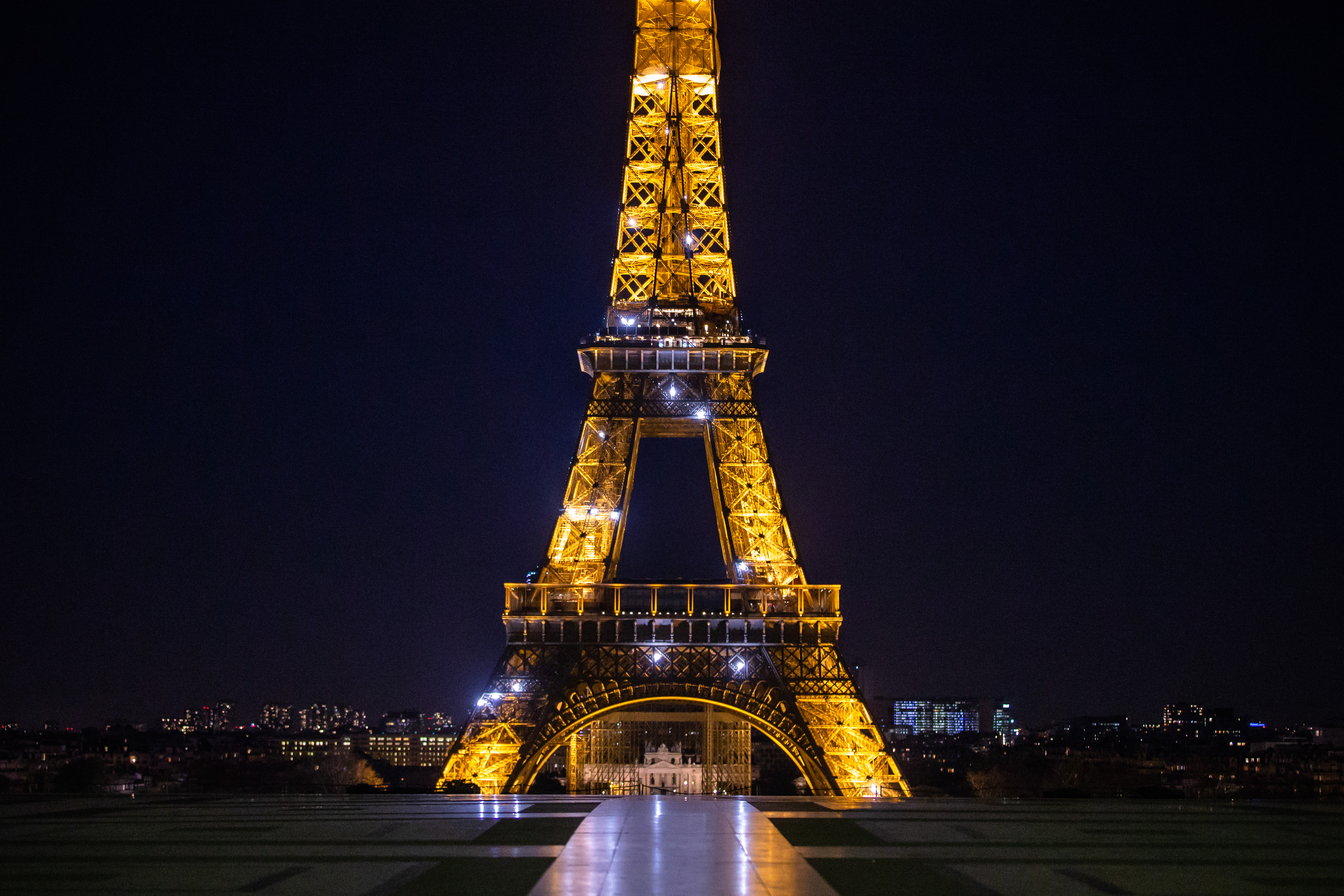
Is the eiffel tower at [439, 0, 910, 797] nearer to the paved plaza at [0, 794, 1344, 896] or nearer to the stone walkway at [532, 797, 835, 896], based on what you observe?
the paved plaza at [0, 794, 1344, 896]

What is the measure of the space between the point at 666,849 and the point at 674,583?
28275mm

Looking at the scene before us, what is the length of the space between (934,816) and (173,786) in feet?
210

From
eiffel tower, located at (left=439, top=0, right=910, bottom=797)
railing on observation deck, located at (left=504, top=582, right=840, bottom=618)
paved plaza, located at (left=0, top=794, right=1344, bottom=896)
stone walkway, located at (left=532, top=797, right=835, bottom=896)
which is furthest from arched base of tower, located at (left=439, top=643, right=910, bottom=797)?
stone walkway, located at (left=532, top=797, right=835, bottom=896)

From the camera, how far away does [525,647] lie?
4291 centimetres

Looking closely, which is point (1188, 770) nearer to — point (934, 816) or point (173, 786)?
point (173, 786)

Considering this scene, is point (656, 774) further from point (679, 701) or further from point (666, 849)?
point (666, 849)

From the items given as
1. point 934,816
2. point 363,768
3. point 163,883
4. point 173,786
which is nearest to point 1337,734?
point 363,768

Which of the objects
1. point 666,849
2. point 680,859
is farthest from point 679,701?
point 680,859

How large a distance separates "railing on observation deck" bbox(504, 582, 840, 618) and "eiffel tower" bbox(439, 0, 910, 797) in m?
0.06

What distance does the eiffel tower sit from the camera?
41219mm

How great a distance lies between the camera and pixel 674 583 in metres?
44.1

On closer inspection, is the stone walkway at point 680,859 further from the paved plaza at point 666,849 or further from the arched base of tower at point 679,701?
the arched base of tower at point 679,701

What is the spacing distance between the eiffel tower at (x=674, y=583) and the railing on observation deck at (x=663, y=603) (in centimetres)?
6

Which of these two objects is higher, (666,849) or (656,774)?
(666,849)
